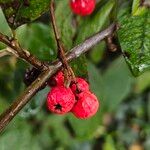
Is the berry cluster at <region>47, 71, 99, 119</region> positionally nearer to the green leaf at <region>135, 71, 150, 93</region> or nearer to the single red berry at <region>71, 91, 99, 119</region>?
the single red berry at <region>71, 91, 99, 119</region>

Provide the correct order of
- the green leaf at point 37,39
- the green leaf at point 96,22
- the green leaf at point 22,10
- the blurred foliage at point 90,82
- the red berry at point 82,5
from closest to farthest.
→ the green leaf at point 22,10 → the blurred foliage at point 90,82 → the red berry at point 82,5 → the green leaf at point 96,22 → the green leaf at point 37,39

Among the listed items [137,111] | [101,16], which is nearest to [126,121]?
[137,111]

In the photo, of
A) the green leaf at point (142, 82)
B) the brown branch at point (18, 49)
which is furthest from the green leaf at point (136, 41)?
the green leaf at point (142, 82)

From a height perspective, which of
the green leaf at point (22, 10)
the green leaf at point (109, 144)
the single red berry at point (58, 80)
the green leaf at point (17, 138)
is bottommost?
the green leaf at point (109, 144)

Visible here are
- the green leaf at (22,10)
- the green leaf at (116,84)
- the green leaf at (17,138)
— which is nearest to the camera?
the green leaf at (22,10)

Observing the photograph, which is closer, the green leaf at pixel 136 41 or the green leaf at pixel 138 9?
the green leaf at pixel 136 41

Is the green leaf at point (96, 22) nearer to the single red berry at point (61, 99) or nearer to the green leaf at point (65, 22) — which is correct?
the green leaf at point (65, 22)

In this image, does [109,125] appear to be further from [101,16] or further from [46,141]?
[101,16]
